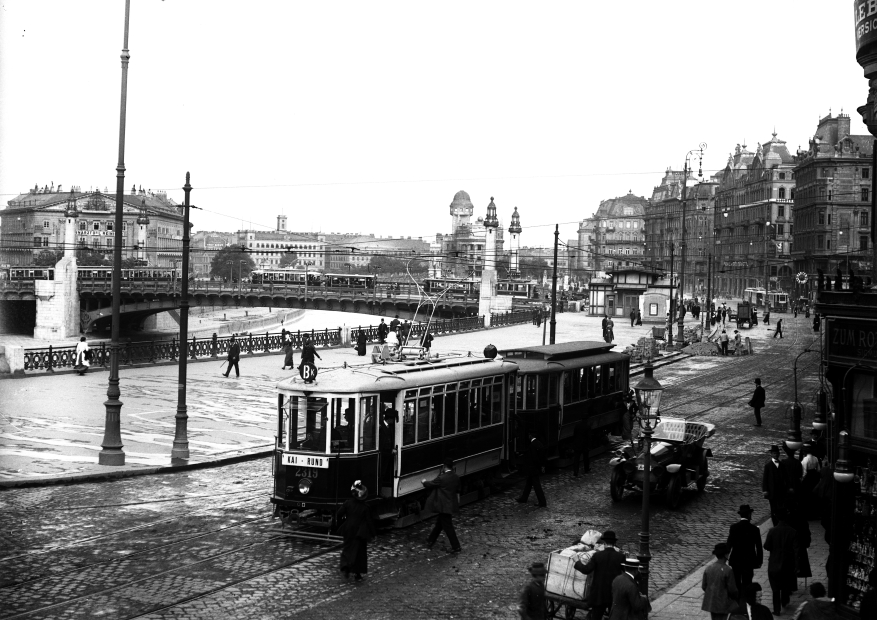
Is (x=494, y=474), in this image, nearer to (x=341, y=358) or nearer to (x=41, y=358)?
(x=41, y=358)

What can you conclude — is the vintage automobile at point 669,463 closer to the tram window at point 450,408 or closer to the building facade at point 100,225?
the tram window at point 450,408

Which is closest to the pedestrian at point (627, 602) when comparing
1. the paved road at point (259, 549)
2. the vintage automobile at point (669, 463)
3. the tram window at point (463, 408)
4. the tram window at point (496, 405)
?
the paved road at point (259, 549)

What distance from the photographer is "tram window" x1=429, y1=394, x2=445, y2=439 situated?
59.9 ft

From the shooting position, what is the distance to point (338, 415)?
54.1ft

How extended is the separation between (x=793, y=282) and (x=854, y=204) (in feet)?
59.7

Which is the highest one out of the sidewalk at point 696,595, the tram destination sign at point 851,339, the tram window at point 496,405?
the tram destination sign at point 851,339

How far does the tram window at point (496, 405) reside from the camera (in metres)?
20.8

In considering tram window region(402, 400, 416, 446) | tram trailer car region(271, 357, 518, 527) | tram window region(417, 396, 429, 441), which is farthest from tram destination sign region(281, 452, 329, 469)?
tram window region(417, 396, 429, 441)

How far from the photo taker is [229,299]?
8869 centimetres

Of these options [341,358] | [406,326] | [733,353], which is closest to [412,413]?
[341,358]

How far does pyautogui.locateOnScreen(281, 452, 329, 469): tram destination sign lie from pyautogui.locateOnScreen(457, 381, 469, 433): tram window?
143 inches

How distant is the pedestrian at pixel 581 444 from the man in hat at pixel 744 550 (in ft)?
30.3

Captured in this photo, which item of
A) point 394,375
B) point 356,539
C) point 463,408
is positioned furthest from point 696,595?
point 463,408

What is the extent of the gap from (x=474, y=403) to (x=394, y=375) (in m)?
2.88
